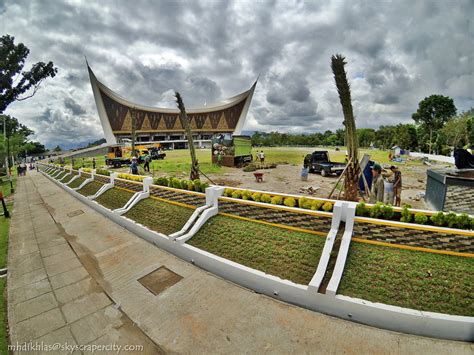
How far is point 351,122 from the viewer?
292 inches

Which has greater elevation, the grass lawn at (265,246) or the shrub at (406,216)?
the shrub at (406,216)

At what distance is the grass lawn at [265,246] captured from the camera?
4586 millimetres

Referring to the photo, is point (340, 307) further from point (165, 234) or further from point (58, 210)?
point (58, 210)

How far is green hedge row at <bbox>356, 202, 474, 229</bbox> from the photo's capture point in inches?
169

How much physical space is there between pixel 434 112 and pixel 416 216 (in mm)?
66059

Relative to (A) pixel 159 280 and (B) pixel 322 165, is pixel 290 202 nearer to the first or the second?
(A) pixel 159 280

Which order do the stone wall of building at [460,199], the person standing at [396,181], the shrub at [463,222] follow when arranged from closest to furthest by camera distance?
the shrub at [463,222]
the stone wall of building at [460,199]
the person standing at [396,181]

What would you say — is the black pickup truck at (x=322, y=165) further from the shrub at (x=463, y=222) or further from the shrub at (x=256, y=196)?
the shrub at (x=463, y=222)

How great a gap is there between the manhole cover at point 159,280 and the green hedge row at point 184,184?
3.06 meters

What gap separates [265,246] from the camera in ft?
17.3

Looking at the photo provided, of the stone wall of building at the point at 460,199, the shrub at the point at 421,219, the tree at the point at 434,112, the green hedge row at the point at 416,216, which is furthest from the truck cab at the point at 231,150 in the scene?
the tree at the point at 434,112

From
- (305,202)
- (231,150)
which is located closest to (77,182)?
(231,150)

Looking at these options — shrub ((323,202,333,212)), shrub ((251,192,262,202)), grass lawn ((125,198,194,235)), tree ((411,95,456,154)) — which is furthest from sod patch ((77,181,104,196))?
tree ((411,95,456,154))

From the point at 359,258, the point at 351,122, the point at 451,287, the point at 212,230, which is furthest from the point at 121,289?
the point at 351,122
